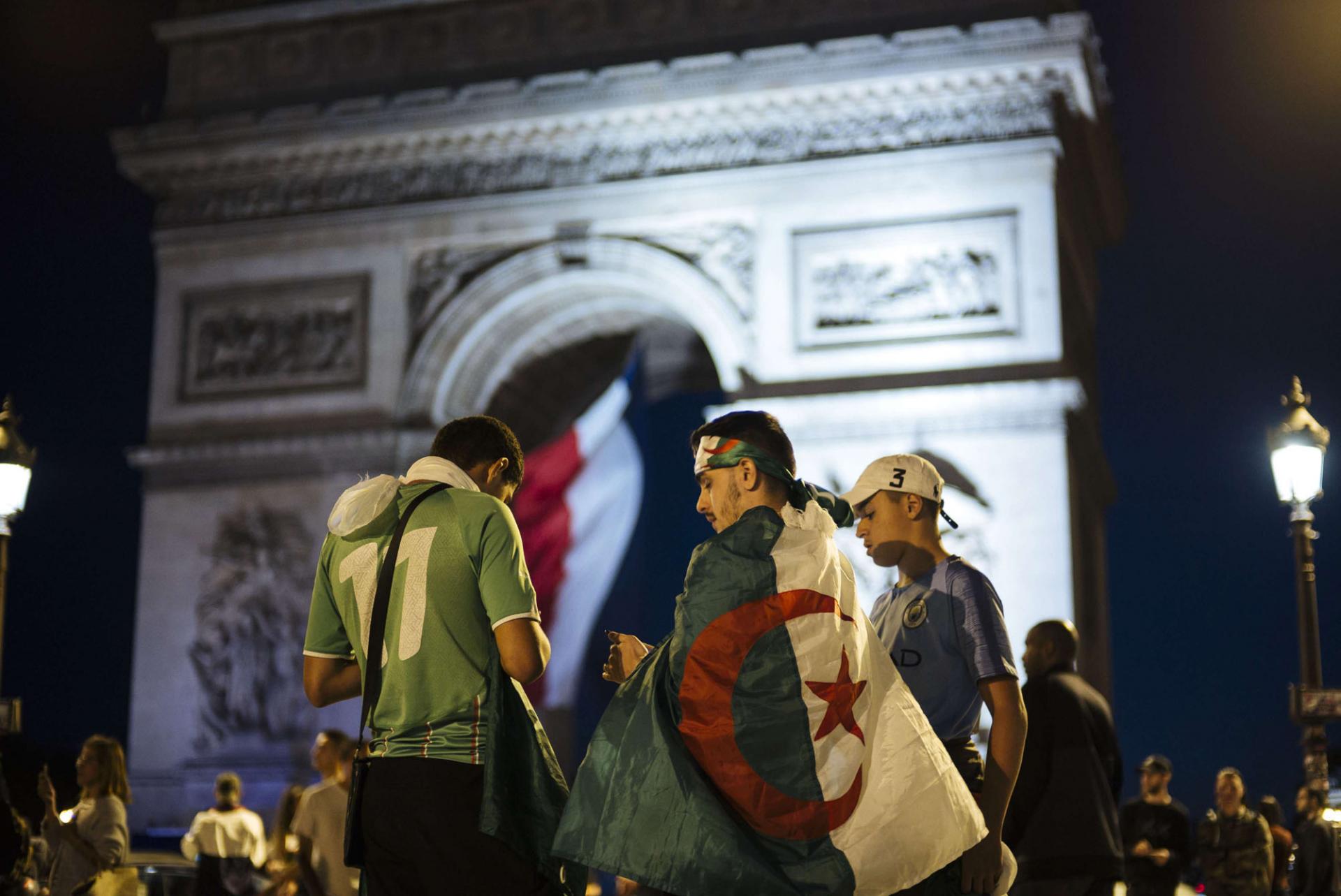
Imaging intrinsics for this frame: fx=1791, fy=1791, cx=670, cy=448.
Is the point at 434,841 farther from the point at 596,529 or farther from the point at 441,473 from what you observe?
the point at 596,529

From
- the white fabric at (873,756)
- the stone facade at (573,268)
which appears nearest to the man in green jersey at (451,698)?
the white fabric at (873,756)

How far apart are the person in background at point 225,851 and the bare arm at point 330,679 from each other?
594cm

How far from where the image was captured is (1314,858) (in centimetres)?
858

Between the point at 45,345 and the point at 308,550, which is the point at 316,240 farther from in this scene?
the point at 45,345

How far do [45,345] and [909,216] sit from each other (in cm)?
1597

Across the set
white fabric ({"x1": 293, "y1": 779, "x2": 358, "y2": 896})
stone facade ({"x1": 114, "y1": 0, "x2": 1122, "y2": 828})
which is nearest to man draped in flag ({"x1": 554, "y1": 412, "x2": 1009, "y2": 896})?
white fabric ({"x1": 293, "y1": 779, "x2": 358, "y2": 896})

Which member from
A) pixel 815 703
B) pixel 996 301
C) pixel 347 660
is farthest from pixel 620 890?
pixel 996 301

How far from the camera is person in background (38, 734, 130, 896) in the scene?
755cm

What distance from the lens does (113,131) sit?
1962cm

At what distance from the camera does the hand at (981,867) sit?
4.30m

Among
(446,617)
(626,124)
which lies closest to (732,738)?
(446,617)

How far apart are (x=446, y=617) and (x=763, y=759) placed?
970mm

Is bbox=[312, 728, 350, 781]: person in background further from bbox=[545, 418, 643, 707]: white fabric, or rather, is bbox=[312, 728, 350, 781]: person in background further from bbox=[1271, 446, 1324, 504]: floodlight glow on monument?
bbox=[545, 418, 643, 707]: white fabric

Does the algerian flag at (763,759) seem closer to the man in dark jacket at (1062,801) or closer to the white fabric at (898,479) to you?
the white fabric at (898,479)
